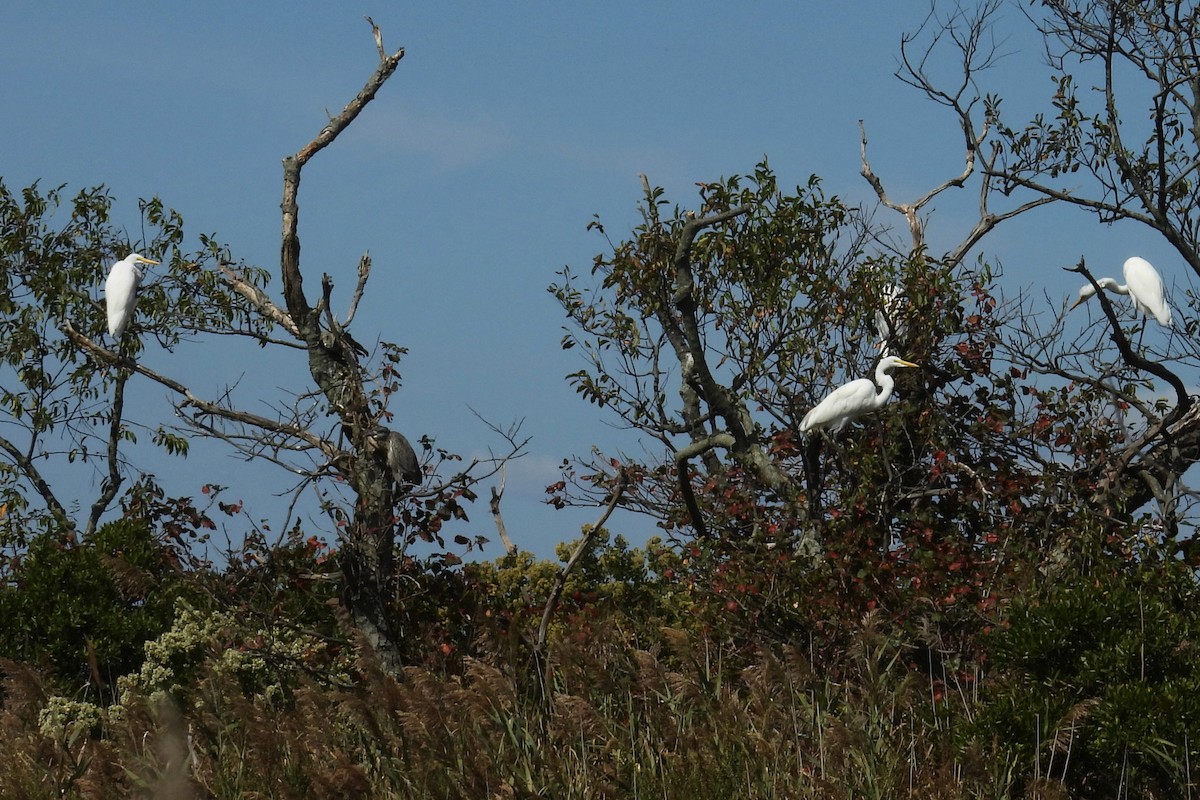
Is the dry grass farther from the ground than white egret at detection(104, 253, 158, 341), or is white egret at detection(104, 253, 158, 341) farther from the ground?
white egret at detection(104, 253, 158, 341)

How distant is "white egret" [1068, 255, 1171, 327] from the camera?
12.9 metres

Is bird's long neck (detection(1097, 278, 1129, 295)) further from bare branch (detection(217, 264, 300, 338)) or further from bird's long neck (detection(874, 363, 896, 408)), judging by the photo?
bare branch (detection(217, 264, 300, 338))


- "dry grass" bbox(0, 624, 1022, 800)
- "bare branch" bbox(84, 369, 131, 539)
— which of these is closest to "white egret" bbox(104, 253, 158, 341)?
"bare branch" bbox(84, 369, 131, 539)

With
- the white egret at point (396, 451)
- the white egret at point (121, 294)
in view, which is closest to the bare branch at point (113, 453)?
the white egret at point (121, 294)

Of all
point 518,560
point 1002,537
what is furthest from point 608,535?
point 1002,537

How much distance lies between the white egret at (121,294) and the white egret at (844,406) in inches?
284

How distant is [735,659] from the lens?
27.0 ft

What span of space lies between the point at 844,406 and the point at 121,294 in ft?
25.1

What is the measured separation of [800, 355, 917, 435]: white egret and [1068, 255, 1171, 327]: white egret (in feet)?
14.1

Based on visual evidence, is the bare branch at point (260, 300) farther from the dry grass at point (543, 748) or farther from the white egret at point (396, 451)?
the dry grass at point (543, 748)

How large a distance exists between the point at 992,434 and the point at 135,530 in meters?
6.32

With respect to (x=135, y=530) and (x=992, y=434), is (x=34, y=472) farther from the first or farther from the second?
(x=992, y=434)

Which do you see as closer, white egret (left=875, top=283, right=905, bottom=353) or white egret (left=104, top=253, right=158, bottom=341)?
white egret (left=875, top=283, right=905, bottom=353)

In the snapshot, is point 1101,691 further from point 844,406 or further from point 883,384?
point 883,384
